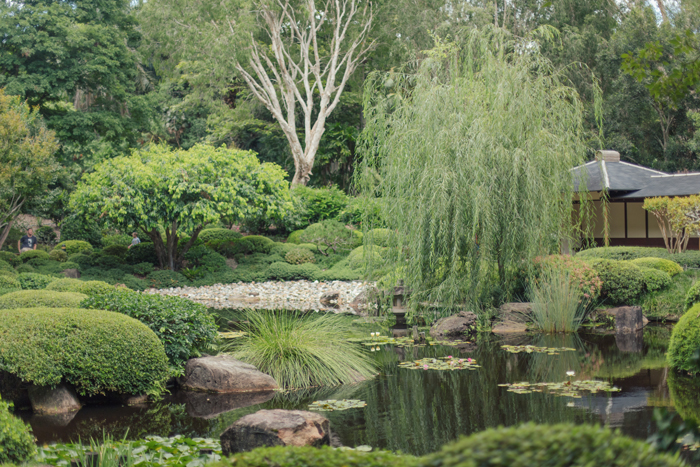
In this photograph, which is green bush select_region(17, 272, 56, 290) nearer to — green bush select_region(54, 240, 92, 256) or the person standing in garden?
the person standing in garden

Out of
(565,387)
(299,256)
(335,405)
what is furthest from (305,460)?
(299,256)

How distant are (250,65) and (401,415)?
2100 cm

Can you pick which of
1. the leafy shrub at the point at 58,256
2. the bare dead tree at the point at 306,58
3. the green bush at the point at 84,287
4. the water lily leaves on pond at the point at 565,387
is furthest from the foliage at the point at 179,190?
the water lily leaves on pond at the point at 565,387

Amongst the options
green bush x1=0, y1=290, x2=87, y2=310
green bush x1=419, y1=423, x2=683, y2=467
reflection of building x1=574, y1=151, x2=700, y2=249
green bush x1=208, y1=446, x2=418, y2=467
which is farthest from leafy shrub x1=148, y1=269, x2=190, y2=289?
green bush x1=419, y1=423, x2=683, y2=467

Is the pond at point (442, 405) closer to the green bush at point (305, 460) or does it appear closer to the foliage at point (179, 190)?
the green bush at point (305, 460)

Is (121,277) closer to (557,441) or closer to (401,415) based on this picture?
(401,415)

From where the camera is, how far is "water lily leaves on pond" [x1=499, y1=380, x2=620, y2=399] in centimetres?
589

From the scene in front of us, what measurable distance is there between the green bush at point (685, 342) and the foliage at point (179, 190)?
11.3 metres

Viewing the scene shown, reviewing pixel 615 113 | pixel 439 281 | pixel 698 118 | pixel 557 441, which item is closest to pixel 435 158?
pixel 439 281

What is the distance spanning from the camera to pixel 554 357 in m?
7.54

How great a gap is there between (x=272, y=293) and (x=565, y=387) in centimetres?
1015

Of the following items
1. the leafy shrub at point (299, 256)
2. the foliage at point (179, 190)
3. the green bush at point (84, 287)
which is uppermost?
the foliage at point (179, 190)

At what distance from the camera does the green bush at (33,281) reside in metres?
11.6

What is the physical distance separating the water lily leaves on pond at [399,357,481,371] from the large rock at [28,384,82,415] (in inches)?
147
